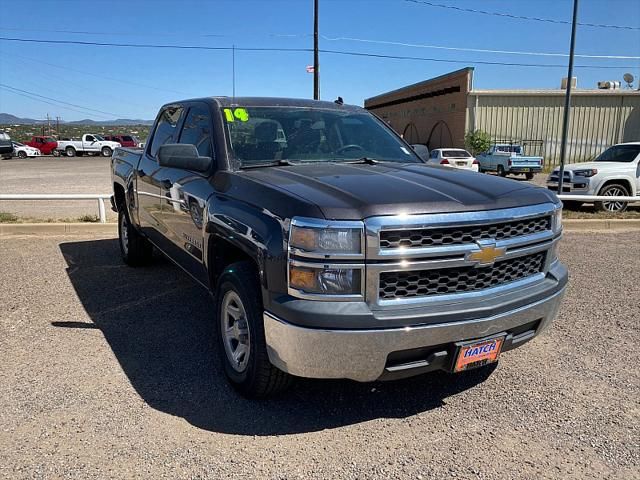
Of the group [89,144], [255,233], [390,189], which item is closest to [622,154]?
[390,189]

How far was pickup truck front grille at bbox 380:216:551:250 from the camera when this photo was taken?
267 cm

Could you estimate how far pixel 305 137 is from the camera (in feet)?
13.7

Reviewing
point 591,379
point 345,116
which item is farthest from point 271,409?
point 345,116

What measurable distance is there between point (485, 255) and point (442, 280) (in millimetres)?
270

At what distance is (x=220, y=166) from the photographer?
12.2 ft

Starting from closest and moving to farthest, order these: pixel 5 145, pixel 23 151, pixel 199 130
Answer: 1. pixel 199 130
2. pixel 5 145
3. pixel 23 151

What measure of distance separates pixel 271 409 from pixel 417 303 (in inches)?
46.2

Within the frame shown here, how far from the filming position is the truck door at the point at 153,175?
4.95 m

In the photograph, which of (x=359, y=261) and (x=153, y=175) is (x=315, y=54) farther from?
(x=359, y=261)

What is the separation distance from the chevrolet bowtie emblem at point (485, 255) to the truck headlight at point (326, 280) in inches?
25.3

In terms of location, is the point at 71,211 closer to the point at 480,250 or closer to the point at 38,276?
the point at 38,276

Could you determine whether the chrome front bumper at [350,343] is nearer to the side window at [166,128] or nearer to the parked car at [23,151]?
the side window at [166,128]

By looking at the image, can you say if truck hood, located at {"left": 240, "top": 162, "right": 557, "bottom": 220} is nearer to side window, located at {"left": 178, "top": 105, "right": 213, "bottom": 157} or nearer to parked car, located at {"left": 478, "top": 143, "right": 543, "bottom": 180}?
side window, located at {"left": 178, "top": 105, "right": 213, "bottom": 157}

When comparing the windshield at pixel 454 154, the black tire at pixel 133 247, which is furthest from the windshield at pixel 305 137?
the windshield at pixel 454 154
